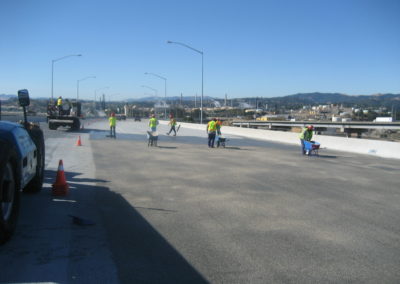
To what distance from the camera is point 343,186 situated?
1070cm

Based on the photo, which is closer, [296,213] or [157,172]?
[296,213]

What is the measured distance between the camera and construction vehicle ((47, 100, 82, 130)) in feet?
119

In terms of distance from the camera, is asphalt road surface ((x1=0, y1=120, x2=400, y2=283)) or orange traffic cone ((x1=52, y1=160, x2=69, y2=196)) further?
orange traffic cone ((x1=52, y1=160, x2=69, y2=196))

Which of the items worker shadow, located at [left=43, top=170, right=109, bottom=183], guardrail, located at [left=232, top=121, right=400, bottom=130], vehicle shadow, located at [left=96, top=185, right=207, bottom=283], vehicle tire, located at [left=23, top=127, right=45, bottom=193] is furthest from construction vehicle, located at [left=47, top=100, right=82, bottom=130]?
guardrail, located at [left=232, top=121, right=400, bottom=130]

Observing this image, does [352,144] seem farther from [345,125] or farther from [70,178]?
[345,125]

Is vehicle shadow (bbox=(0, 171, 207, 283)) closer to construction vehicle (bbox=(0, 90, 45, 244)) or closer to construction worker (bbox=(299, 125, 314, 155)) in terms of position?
construction vehicle (bbox=(0, 90, 45, 244))

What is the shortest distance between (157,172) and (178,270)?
796 cm

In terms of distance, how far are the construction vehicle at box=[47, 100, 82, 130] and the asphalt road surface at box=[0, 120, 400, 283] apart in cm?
2625

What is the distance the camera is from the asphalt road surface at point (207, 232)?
15.0ft

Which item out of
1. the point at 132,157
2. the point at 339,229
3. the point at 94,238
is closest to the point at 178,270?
the point at 94,238

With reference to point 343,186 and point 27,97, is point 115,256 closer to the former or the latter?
point 27,97

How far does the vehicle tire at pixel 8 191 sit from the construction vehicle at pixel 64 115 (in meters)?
32.3

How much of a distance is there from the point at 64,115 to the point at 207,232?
33715mm

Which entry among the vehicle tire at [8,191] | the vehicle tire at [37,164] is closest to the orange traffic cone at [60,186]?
the vehicle tire at [37,164]
